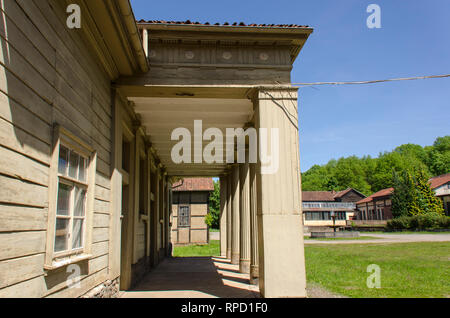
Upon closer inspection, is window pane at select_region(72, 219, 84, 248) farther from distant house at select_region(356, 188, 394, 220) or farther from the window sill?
distant house at select_region(356, 188, 394, 220)

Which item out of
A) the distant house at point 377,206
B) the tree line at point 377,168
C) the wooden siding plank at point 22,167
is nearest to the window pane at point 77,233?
the wooden siding plank at point 22,167

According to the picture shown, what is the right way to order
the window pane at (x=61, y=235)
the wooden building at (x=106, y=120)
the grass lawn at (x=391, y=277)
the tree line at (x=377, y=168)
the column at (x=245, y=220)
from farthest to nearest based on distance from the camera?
the tree line at (x=377, y=168) < the column at (x=245, y=220) < the grass lawn at (x=391, y=277) < the window pane at (x=61, y=235) < the wooden building at (x=106, y=120)

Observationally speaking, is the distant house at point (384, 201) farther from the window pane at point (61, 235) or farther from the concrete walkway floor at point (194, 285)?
the window pane at point (61, 235)

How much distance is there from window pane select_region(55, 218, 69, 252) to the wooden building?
20mm

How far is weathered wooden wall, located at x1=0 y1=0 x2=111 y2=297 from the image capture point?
254 cm

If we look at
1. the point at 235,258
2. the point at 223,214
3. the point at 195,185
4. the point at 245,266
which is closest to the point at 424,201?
the point at 195,185

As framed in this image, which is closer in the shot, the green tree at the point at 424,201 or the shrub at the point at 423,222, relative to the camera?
the shrub at the point at 423,222

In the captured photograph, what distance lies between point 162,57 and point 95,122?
1729mm

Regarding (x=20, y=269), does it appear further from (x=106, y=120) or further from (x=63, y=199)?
(x=106, y=120)

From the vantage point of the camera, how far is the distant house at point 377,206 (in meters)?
53.2

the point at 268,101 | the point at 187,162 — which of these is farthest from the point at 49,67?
the point at 187,162

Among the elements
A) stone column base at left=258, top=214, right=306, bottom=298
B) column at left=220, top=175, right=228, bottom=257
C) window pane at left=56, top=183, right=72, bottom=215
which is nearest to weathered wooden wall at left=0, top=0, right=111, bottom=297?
window pane at left=56, top=183, right=72, bottom=215

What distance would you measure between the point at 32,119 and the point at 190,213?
75.4 feet

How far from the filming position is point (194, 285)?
299 inches
